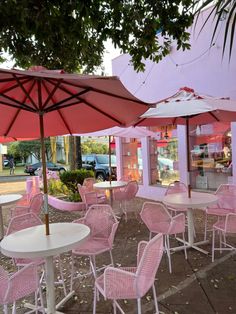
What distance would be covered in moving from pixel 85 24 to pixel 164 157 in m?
5.63

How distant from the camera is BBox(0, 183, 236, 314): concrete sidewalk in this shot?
319cm

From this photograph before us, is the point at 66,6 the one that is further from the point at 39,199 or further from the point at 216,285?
the point at 216,285

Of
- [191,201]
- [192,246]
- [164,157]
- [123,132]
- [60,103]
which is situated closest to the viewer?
[60,103]

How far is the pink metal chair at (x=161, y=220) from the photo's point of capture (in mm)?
4180

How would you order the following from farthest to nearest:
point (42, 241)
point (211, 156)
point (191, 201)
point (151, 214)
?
point (211, 156)
point (191, 201)
point (151, 214)
point (42, 241)

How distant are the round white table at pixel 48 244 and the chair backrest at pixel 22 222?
0.44m

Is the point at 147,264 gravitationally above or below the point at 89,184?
below

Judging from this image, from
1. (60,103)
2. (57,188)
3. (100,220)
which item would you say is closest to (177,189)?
(100,220)

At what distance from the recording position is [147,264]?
2.50 meters

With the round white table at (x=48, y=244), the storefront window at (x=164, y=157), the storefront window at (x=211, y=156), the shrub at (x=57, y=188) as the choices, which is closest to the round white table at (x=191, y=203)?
the round white table at (x=48, y=244)

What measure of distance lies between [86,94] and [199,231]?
3.95m

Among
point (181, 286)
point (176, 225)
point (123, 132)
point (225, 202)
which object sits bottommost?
point (181, 286)

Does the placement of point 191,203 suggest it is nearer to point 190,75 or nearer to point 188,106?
point 188,106

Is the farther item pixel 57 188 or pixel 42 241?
pixel 57 188
